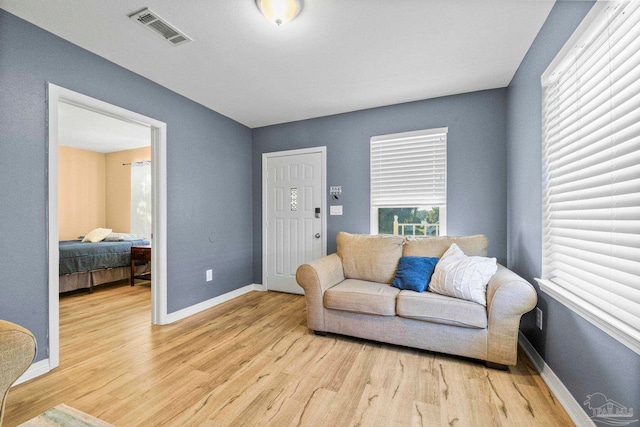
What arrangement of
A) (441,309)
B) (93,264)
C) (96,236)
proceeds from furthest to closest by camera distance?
1. (96,236)
2. (93,264)
3. (441,309)

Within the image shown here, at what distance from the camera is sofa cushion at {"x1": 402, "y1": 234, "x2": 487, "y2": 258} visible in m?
2.60

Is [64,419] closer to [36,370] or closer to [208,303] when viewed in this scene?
[36,370]

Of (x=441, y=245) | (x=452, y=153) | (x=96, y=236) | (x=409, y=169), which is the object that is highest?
(x=452, y=153)

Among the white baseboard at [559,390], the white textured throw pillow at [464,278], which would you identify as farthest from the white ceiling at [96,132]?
the white baseboard at [559,390]

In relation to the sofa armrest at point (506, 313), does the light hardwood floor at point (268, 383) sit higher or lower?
lower

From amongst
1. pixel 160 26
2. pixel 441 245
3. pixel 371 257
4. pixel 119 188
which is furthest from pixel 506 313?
pixel 119 188

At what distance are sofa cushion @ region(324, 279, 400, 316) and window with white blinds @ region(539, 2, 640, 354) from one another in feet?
3.54

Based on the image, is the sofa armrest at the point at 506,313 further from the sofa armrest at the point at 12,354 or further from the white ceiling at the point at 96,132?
the white ceiling at the point at 96,132

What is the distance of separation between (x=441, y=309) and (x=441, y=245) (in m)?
0.79

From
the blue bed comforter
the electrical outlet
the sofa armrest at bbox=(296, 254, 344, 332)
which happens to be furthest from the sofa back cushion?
the blue bed comforter

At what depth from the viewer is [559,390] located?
5.38 ft

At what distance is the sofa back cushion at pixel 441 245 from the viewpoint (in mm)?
2598

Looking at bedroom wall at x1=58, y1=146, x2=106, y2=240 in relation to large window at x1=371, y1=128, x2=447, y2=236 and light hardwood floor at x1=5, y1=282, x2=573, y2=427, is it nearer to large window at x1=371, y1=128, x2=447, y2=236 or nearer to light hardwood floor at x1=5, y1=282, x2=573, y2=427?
light hardwood floor at x1=5, y1=282, x2=573, y2=427

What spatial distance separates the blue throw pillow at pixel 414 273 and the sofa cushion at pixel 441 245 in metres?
0.13
